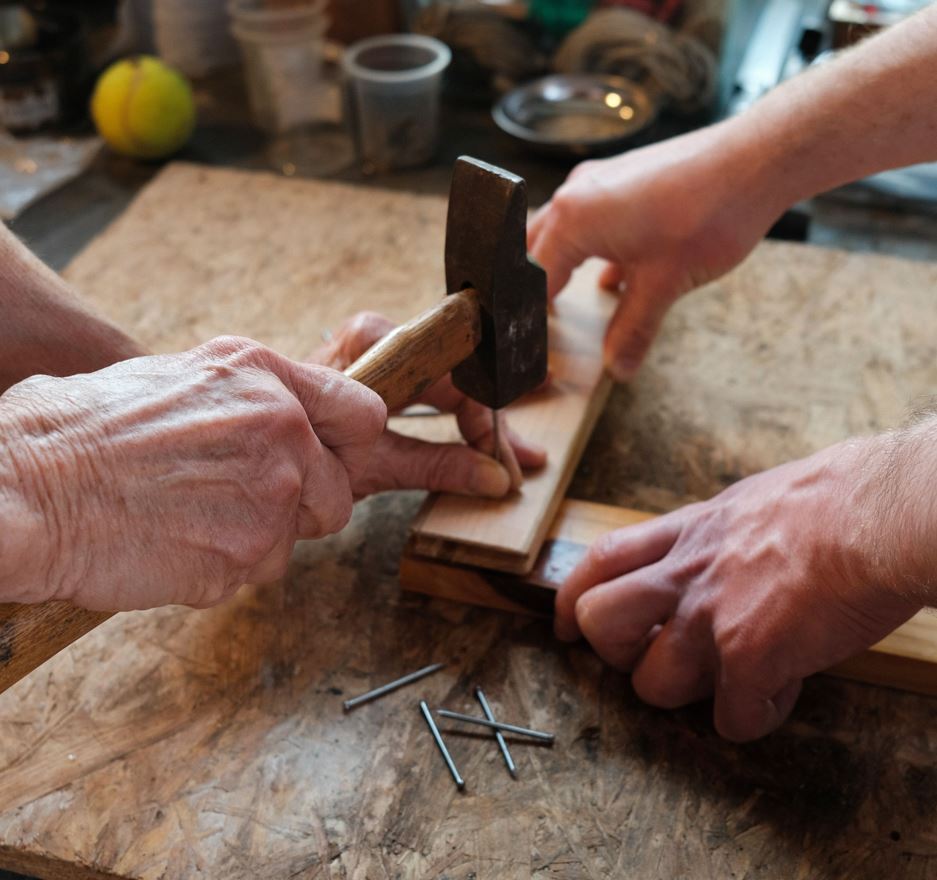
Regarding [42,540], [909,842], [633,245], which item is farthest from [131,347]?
[909,842]

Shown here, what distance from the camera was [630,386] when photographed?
6.11 feet

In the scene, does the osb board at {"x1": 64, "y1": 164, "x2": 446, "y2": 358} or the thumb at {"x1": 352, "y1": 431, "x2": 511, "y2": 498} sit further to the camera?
the osb board at {"x1": 64, "y1": 164, "x2": 446, "y2": 358}

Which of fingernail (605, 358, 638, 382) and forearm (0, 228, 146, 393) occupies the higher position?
forearm (0, 228, 146, 393)

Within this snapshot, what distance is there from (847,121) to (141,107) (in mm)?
1896

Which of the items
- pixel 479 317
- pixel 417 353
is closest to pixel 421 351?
pixel 417 353

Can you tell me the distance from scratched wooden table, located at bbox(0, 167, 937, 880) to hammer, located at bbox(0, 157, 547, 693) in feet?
1.13

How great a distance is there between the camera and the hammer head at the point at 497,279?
4.04 feet

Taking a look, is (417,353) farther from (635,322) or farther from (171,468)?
(635,322)

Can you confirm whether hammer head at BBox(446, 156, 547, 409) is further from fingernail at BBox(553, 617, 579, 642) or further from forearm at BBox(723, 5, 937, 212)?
forearm at BBox(723, 5, 937, 212)

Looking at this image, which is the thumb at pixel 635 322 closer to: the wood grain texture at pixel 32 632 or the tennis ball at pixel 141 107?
the wood grain texture at pixel 32 632

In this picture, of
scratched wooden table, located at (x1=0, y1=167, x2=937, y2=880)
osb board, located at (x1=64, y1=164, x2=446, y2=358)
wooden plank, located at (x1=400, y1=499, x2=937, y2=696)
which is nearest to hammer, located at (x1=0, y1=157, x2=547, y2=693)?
wooden plank, located at (x1=400, y1=499, x2=937, y2=696)

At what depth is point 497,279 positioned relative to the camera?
1.28 m

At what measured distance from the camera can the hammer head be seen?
1.23 meters

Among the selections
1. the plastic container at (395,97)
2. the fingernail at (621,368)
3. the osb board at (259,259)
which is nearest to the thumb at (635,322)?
the fingernail at (621,368)
